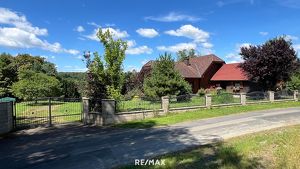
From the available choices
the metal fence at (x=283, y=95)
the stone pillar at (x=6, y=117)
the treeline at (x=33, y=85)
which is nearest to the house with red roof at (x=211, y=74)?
the metal fence at (x=283, y=95)

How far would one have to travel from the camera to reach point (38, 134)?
45.2 feet

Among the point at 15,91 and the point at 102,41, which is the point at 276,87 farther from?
the point at 15,91

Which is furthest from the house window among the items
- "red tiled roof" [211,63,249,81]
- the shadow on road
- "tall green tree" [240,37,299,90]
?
the shadow on road

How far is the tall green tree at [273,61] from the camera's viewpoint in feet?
91.1

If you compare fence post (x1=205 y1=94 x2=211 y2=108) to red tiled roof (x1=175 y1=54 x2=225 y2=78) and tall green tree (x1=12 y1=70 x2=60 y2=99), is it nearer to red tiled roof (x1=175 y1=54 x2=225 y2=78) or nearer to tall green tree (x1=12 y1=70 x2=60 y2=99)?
red tiled roof (x1=175 y1=54 x2=225 y2=78)

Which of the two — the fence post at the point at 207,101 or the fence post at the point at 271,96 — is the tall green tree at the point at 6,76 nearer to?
the fence post at the point at 207,101

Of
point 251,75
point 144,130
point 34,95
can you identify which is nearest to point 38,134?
point 144,130

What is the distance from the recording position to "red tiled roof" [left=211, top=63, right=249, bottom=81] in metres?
36.6

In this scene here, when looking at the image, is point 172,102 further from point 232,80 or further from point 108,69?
point 232,80

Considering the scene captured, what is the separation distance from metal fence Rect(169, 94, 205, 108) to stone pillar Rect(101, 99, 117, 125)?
174 inches

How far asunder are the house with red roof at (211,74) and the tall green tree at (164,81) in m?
8.55

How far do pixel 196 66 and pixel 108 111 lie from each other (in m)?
26.7

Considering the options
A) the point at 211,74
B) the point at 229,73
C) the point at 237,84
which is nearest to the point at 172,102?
the point at 237,84

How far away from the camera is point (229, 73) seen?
38.8 meters
